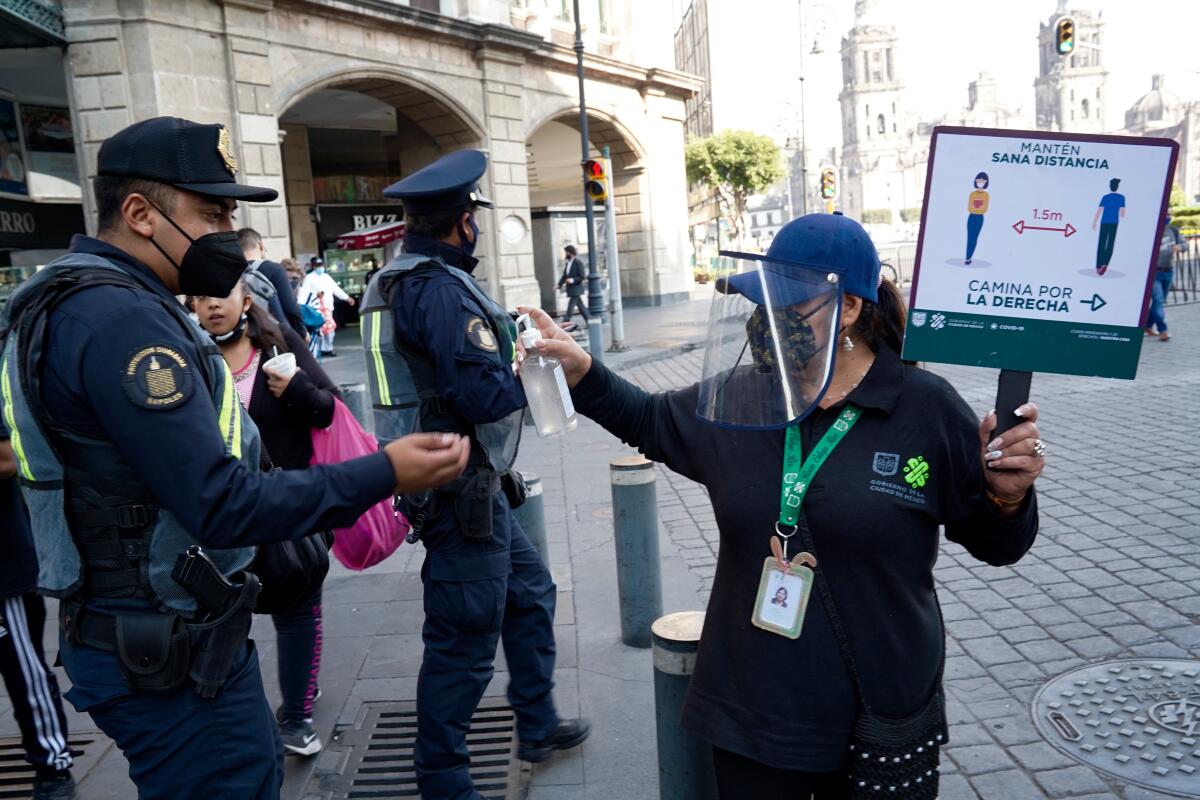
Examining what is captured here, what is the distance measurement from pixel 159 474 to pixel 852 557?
141 centimetres

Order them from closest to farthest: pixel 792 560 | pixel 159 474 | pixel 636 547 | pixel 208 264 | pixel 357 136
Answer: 1. pixel 159 474
2. pixel 792 560
3. pixel 208 264
4. pixel 636 547
5. pixel 357 136

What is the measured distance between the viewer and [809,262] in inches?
81.0

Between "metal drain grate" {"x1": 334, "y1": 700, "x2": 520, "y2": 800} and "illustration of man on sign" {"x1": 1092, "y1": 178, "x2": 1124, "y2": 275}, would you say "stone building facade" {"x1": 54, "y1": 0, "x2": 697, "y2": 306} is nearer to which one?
"metal drain grate" {"x1": 334, "y1": 700, "x2": 520, "y2": 800}

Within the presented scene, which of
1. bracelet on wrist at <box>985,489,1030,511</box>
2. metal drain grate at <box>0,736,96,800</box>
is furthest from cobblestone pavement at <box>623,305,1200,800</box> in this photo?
metal drain grate at <box>0,736,96,800</box>

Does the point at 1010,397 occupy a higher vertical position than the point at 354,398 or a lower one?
higher

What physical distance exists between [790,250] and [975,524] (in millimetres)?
749

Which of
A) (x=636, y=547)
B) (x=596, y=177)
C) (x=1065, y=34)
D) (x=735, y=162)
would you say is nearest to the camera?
(x=636, y=547)

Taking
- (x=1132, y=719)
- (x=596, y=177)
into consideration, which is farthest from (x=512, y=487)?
(x=596, y=177)

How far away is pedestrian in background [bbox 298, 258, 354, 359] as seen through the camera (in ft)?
52.0

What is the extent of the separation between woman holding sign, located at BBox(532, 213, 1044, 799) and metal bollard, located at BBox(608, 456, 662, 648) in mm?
2396

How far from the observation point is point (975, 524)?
2139 millimetres

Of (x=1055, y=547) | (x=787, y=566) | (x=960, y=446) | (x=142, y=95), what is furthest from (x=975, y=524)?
(x=142, y=95)

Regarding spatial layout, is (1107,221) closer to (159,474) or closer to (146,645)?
(159,474)

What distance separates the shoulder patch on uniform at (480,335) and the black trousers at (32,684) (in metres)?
1.83
